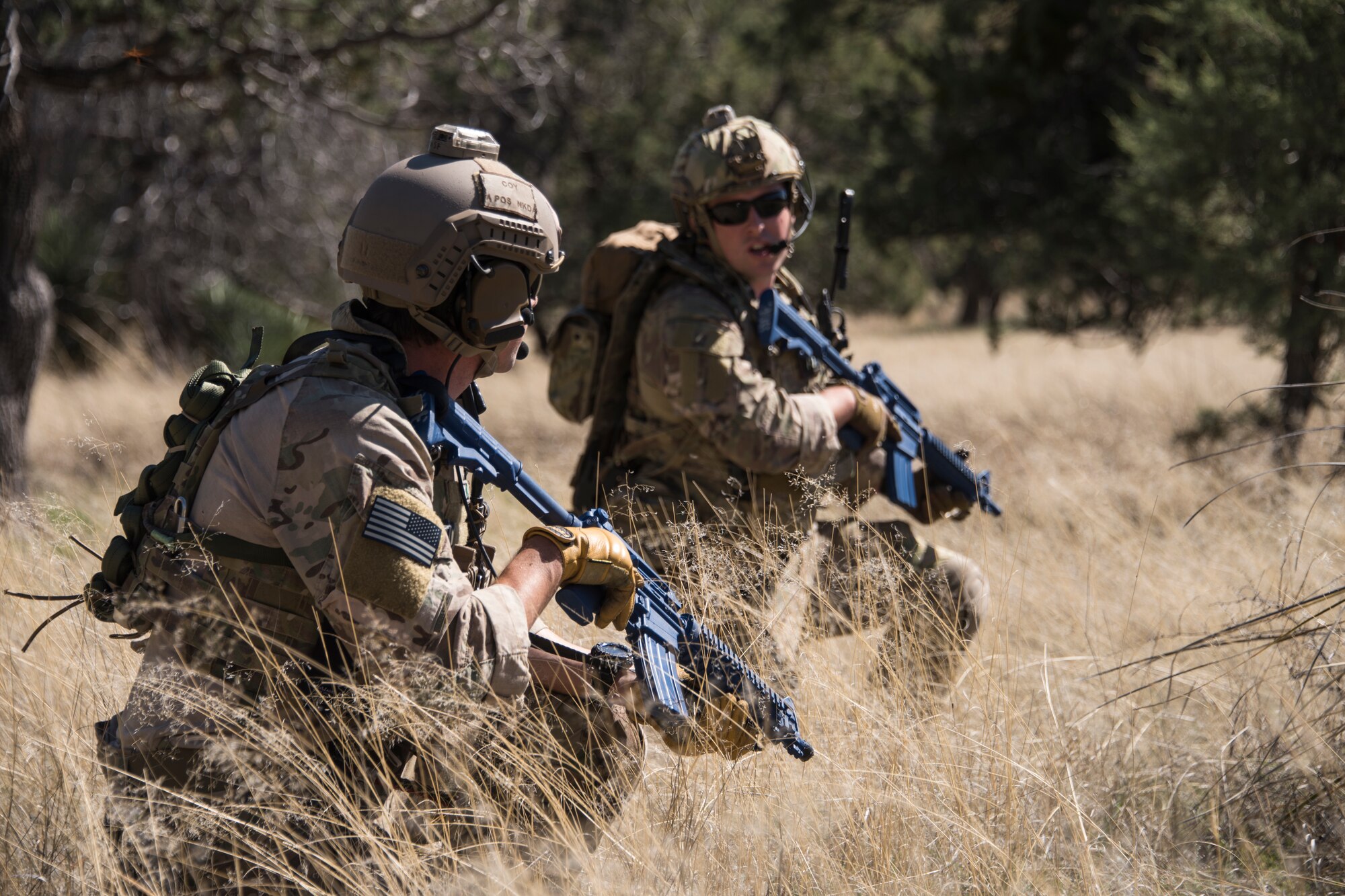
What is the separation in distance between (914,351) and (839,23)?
11176mm

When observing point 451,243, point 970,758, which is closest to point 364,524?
point 451,243

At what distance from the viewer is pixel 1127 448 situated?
26.5ft

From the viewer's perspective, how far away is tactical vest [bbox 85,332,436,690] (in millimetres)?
2268

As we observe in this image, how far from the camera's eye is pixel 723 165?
13.1 feet

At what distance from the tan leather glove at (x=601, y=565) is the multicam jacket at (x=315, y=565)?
0.48 ft

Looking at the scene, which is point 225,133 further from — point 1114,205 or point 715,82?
point 1114,205

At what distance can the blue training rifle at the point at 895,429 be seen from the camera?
163 inches

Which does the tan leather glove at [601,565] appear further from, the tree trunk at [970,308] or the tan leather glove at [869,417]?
the tree trunk at [970,308]

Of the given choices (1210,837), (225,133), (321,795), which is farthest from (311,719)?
(225,133)

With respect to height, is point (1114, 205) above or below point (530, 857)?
above

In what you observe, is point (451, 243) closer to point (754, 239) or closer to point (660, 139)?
point (754, 239)

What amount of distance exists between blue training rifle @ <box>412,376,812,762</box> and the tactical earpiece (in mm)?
146

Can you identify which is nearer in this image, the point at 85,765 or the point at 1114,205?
the point at 85,765

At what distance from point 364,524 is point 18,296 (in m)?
5.15
